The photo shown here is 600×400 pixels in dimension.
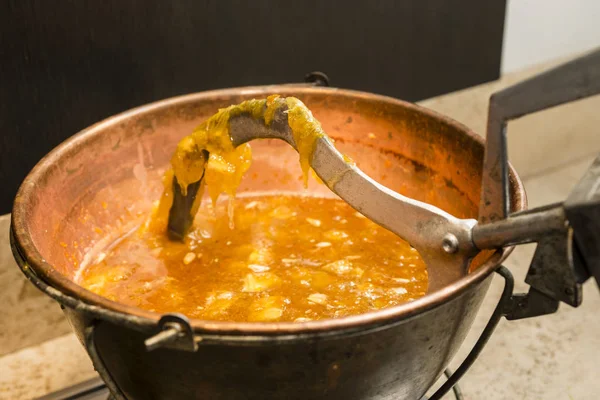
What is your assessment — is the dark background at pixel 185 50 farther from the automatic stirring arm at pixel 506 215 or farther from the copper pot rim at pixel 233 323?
the automatic stirring arm at pixel 506 215

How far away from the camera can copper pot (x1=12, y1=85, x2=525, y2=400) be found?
0.95m

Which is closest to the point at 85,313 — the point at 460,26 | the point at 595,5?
the point at 460,26

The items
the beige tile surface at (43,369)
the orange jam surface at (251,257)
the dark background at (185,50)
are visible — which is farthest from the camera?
the beige tile surface at (43,369)

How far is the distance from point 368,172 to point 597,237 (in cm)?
79

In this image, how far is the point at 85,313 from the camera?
38.1 inches

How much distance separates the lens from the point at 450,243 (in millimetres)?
1092

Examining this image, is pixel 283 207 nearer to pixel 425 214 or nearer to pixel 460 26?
pixel 425 214

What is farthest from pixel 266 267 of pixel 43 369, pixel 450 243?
pixel 43 369

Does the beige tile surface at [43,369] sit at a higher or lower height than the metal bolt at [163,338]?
lower

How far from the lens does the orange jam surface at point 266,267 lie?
50.8 inches

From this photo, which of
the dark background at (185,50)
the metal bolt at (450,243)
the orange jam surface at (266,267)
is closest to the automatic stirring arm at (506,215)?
the metal bolt at (450,243)

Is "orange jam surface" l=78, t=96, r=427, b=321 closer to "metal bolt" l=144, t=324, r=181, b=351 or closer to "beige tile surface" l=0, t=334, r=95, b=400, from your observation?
"metal bolt" l=144, t=324, r=181, b=351

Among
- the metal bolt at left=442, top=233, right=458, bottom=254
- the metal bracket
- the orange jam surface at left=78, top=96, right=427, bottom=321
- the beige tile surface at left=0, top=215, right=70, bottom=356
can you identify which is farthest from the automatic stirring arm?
the beige tile surface at left=0, top=215, right=70, bottom=356

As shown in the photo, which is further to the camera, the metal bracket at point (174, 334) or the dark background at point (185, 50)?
the dark background at point (185, 50)
